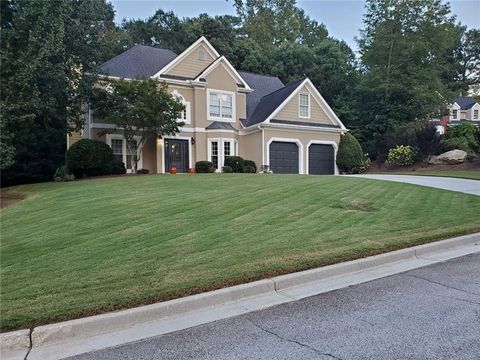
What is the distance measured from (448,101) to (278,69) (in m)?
16.4

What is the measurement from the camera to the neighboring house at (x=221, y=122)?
22750 millimetres

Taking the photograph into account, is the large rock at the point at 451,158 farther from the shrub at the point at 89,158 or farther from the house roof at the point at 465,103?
the house roof at the point at 465,103

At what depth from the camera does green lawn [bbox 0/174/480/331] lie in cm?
427

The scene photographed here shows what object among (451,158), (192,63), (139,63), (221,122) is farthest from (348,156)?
(139,63)

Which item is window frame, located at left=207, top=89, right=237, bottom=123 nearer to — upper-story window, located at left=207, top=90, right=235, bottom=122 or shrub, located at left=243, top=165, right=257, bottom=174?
upper-story window, located at left=207, top=90, right=235, bottom=122

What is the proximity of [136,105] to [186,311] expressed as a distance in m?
16.2

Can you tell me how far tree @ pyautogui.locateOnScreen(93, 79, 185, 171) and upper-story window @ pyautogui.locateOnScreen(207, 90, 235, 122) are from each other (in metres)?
4.61

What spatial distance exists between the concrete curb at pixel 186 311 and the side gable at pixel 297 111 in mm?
18555

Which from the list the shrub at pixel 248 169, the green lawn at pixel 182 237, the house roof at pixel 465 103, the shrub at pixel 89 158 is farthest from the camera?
the house roof at pixel 465 103

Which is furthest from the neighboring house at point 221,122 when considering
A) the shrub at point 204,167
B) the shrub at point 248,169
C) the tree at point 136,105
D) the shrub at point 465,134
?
the shrub at point 465,134

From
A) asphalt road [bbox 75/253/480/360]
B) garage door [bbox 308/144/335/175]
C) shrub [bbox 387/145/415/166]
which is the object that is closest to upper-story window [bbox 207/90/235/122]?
garage door [bbox 308/144/335/175]

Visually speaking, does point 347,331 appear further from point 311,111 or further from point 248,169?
point 311,111

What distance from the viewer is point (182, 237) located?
645 centimetres

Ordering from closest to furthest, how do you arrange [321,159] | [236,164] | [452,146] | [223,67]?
[236,164]
[223,67]
[321,159]
[452,146]
